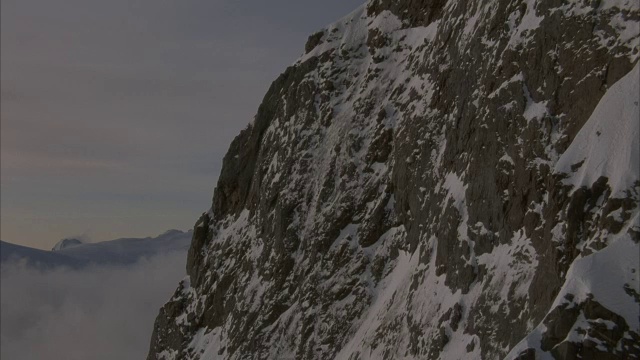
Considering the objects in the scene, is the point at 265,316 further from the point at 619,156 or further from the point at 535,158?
the point at 619,156

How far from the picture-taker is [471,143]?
109 feet

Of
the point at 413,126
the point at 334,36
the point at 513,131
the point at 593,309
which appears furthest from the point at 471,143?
the point at 334,36

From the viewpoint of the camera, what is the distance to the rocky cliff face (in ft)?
80.9

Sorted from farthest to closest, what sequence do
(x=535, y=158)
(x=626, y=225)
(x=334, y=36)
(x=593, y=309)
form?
(x=334, y=36), (x=535, y=158), (x=626, y=225), (x=593, y=309)

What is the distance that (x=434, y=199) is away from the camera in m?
35.6

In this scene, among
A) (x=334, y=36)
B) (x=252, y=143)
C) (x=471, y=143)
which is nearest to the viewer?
(x=471, y=143)

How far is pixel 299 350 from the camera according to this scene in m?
41.3

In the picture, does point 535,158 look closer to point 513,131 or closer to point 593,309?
point 513,131

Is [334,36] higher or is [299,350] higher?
[334,36]

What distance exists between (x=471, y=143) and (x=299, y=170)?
15846 millimetres

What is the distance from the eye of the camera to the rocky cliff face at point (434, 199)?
24.7 meters

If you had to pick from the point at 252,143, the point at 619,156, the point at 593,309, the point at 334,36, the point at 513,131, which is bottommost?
the point at 593,309

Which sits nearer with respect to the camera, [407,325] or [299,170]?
[407,325]

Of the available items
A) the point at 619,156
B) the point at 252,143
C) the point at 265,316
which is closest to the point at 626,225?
the point at 619,156
